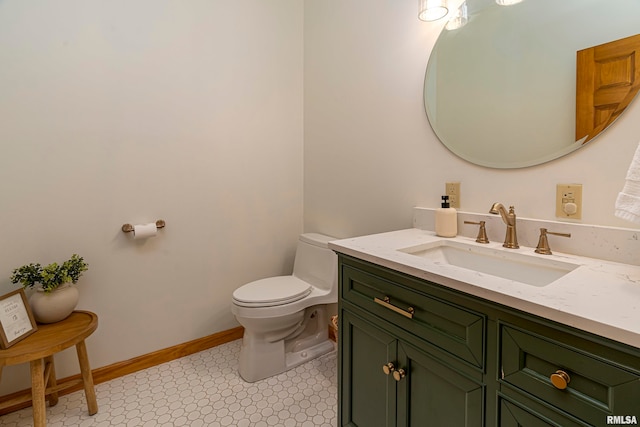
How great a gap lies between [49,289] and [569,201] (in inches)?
82.5

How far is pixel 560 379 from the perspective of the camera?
24.0 inches

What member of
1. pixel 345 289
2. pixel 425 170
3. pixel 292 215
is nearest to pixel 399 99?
pixel 425 170

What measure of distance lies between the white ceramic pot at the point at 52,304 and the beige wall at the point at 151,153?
18cm

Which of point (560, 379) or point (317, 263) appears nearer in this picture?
point (560, 379)

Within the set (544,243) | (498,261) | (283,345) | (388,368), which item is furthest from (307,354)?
(544,243)

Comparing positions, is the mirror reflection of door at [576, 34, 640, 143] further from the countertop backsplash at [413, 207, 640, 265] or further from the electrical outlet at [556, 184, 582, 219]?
the countertop backsplash at [413, 207, 640, 265]

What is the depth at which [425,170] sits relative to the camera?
1.50 metres

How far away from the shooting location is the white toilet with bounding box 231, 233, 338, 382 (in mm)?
1716

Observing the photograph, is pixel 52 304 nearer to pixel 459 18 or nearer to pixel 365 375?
pixel 365 375

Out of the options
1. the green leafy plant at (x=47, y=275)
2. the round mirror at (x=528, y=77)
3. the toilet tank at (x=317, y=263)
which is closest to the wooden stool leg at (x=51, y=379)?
the green leafy plant at (x=47, y=275)

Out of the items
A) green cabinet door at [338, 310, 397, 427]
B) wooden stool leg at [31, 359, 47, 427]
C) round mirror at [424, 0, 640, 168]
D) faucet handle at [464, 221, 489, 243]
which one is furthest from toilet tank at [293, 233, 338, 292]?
wooden stool leg at [31, 359, 47, 427]

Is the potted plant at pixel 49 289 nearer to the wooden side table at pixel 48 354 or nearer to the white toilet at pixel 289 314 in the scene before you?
the wooden side table at pixel 48 354

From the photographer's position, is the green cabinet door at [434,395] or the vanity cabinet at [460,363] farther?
the green cabinet door at [434,395]

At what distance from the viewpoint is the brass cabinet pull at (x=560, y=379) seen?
0.61m
